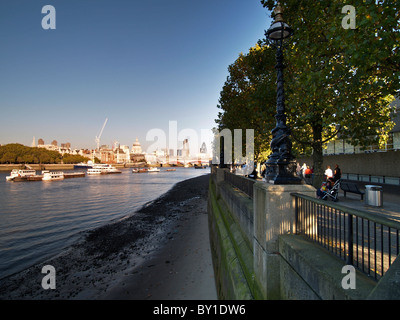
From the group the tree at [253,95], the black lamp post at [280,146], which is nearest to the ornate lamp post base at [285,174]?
the black lamp post at [280,146]

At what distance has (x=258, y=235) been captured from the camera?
186 inches

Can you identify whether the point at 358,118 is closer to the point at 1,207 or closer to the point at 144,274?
the point at 144,274

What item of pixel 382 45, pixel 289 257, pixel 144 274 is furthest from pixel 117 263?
pixel 382 45

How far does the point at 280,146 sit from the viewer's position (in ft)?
17.2

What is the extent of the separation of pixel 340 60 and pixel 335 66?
1.07 metres

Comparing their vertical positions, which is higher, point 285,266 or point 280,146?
point 280,146

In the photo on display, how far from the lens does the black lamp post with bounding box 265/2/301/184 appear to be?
4.64 meters

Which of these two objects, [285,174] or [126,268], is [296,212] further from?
[126,268]

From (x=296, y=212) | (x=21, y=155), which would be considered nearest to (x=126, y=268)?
(x=296, y=212)

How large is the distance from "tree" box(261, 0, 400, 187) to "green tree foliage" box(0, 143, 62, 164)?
176895 millimetres

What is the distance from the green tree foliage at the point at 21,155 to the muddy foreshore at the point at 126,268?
540 ft

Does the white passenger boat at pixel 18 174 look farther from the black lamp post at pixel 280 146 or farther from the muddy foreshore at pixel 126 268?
the black lamp post at pixel 280 146

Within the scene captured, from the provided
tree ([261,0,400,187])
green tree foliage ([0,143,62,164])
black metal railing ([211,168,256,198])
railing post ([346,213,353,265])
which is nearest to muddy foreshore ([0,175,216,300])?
black metal railing ([211,168,256,198])

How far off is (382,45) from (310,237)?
5974 millimetres
